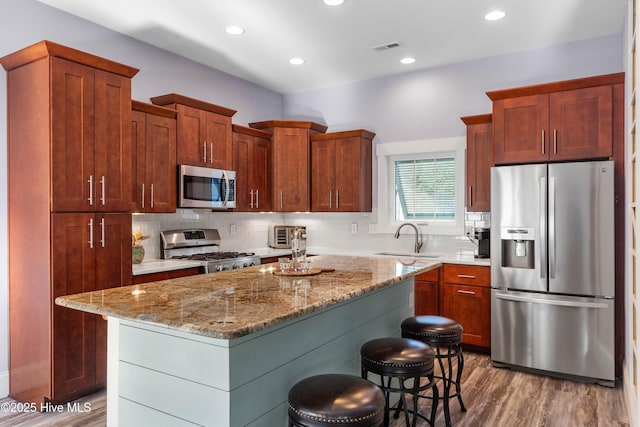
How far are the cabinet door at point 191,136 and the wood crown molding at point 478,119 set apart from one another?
8.52ft

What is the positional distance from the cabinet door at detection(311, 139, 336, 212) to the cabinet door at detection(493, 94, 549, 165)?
1935mm

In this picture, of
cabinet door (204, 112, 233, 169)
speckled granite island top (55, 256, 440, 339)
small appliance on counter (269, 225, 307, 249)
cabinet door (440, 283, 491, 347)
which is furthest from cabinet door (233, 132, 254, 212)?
cabinet door (440, 283, 491, 347)

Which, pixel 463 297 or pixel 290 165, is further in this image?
pixel 290 165

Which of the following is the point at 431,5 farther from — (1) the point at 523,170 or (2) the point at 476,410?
(2) the point at 476,410

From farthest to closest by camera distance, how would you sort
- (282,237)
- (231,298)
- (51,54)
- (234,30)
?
(282,237) < (234,30) < (51,54) < (231,298)

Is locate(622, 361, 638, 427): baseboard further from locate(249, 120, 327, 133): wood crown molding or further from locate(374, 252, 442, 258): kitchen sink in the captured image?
locate(249, 120, 327, 133): wood crown molding

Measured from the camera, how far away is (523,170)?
358 centimetres

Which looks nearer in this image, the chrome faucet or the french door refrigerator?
the french door refrigerator

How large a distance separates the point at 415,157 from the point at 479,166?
941 mm

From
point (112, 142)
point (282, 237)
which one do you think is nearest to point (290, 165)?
point (282, 237)

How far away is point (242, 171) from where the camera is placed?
15.7 feet

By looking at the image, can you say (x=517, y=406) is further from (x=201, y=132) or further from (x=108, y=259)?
(x=201, y=132)

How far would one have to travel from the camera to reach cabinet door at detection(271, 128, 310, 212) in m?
5.17

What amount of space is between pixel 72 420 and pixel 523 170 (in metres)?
3.78
